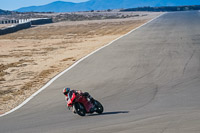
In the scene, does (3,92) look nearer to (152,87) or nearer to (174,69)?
(152,87)

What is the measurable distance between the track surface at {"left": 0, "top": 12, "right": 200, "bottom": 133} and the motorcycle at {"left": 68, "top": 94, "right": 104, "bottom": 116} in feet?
0.64

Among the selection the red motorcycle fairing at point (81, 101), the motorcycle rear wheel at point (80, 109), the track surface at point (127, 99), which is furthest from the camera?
the motorcycle rear wheel at point (80, 109)

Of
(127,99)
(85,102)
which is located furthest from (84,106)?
(127,99)

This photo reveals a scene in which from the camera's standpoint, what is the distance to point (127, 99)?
1291 centimetres

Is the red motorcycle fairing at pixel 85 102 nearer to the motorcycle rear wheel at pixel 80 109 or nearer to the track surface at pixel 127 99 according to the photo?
the motorcycle rear wheel at pixel 80 109

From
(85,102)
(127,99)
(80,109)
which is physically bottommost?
(127,99)

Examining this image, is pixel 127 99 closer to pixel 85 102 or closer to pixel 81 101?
pixel 85 102

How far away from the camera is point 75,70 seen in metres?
19.5

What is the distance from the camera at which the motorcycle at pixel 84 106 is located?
36.2ft

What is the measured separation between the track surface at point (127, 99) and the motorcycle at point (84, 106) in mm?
195

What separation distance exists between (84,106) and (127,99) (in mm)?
2085

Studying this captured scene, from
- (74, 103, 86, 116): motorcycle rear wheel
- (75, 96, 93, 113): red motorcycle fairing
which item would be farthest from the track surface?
(75, 96, 93, 113): red motorcycle fairing

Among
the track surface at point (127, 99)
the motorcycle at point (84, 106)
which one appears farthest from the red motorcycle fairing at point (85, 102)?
the track surface at point (127, 99)

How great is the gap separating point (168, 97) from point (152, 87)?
1653mm
